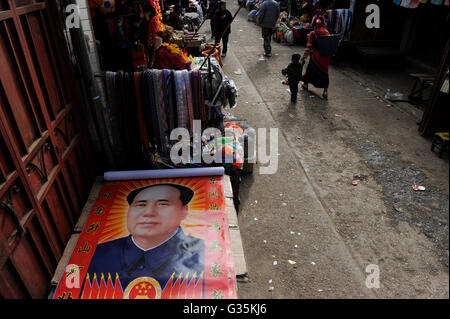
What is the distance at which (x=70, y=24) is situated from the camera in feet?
11.0

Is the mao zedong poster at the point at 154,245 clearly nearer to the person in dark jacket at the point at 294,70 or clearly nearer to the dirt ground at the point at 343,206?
the dirt ground at the point at 343,206

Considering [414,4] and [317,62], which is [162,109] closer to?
[317,62]

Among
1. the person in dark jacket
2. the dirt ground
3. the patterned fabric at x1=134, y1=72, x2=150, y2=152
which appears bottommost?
the dirt ground

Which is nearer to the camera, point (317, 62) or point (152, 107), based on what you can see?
point (152, 107)

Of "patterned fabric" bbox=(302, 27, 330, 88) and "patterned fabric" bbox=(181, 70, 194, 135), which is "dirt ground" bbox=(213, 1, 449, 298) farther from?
"patterned fabric" bbox=(181, 70, 194, 135)

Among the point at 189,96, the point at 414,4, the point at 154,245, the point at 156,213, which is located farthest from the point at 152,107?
the point at 414,4

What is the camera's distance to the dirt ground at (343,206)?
137 inches

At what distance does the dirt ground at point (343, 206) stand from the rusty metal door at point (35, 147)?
1889 millimetres

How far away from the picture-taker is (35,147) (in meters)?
2.68

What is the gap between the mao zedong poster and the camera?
106 inches

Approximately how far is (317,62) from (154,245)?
655 centimetres

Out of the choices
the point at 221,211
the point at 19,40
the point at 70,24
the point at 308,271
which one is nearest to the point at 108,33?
the point at 70,24

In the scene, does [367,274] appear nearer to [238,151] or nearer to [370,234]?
[370,234]

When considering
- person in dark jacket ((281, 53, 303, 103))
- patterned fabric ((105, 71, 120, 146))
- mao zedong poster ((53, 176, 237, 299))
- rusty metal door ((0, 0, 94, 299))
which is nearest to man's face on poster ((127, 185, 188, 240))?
mao zedong poster ((53, 176, 237, 299))
